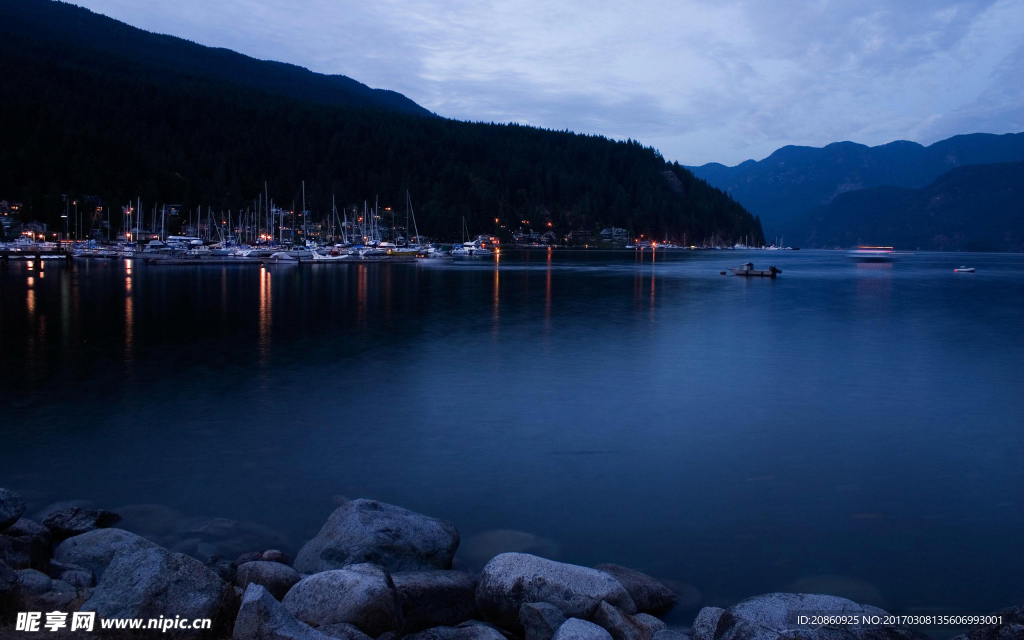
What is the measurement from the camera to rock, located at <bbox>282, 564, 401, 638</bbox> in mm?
5574

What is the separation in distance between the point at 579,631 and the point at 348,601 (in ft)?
5.83

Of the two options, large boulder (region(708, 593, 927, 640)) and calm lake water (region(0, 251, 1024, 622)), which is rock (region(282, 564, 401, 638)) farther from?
large boulder (region(708, 593, 927, 640))

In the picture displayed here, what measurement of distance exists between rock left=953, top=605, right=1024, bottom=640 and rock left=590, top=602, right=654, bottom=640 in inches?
90.2

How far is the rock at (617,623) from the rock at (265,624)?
218 centimetres

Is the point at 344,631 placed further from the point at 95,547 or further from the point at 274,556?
the point at 95,547

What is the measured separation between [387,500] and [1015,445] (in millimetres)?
9659

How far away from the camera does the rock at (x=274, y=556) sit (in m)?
7.11

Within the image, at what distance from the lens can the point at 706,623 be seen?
5977 mm

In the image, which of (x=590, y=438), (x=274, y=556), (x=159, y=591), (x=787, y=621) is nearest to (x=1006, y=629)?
(x=787, y=621)

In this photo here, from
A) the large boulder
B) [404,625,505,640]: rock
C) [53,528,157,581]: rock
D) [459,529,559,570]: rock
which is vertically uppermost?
the large boulder

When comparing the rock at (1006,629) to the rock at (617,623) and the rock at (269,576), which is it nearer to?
the rock at (617,623)

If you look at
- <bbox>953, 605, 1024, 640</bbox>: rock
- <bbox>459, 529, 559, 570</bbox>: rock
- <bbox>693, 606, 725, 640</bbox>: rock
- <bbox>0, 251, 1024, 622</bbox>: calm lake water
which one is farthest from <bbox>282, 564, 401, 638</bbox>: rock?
<bbox>953, 605, 1024, 640</bbox>: rock

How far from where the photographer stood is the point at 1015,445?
11391 mm

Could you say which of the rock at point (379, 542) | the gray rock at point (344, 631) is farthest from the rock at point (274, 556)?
the gray rock at point (344, 631)
